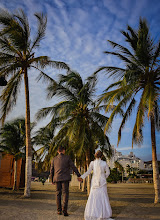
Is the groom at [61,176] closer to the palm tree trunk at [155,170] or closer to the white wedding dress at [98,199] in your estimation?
the white wedding dress at [98,199]

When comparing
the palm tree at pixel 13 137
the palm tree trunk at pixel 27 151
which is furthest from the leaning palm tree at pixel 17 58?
the palm tree at pixel 13 137

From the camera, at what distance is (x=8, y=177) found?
60.0 ft

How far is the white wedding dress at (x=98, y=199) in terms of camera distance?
17.6 ft

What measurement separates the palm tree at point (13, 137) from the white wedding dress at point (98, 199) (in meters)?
13.2

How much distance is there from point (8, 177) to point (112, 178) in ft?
87.0

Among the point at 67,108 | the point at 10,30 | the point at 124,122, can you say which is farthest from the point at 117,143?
the point at 10,30

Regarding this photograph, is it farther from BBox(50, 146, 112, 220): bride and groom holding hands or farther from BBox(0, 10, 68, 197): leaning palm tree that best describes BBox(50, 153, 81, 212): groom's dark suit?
BBox(0, 10, 68, 197): leaning palm tree

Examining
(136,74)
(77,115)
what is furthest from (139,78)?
(77,115)

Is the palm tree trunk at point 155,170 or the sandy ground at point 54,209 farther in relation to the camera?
the palm tree trunk at point 155,170

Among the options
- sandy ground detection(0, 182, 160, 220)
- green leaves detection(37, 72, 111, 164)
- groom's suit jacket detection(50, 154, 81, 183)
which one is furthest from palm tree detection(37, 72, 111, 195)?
groom's suit jacket detection(50, 154, 81, 183)

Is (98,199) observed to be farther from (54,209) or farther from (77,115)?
(77,115)

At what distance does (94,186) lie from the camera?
574cm

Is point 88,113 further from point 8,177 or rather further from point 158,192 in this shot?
point 8,177

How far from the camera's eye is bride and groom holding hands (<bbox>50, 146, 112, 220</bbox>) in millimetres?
5410
